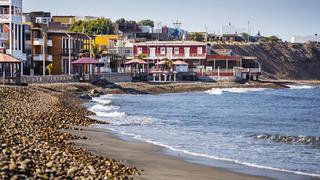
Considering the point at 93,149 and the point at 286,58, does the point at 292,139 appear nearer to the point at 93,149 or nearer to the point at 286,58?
the point at 93,149

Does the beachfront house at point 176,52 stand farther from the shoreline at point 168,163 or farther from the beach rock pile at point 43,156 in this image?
the shoreline at point 168,163

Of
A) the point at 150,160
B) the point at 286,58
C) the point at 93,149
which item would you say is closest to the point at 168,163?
the point at 150,160

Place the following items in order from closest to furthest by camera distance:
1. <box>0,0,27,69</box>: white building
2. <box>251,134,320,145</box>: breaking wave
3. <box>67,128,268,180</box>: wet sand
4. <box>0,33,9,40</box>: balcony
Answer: <box>67,128,268,180</box>: wet sand
<box>251,134,320,145</box>: breaking wave
<box>0,0,27,69</box>: white building
<box>0,33,9,40</box>: balcony

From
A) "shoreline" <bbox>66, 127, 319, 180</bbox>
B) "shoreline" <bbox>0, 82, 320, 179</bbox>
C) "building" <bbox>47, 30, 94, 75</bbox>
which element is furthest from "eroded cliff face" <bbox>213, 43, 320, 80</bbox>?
"shoreline" <bbox>66, 127, 319, 180</bbox>

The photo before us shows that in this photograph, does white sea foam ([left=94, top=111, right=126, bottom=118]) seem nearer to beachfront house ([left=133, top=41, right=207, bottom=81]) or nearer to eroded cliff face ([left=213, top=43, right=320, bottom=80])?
beachfront house ([left=133, top=41, right=207, bottom=81])

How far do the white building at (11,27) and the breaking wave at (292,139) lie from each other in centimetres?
3481

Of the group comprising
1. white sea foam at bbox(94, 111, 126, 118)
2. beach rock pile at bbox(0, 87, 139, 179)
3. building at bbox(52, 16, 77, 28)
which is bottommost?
white sea foam at bbox(94, 111, 126, 118)

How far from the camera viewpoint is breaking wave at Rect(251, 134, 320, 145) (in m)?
27.3

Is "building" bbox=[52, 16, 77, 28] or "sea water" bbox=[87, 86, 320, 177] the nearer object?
"sea water" bbox=[87, 86, 320, 177]

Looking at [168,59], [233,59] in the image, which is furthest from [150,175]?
[233,59]

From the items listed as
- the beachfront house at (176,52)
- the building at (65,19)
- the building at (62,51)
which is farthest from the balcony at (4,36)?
the building at (65,19)

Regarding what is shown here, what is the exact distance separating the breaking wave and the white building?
3481 cm

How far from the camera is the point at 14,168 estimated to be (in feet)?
40.3

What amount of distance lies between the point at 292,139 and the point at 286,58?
160924 mm
